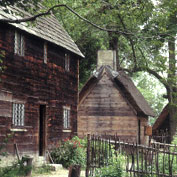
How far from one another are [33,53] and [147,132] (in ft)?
47.4

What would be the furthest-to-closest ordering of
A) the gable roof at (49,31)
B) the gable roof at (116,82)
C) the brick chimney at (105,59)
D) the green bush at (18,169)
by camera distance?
1. the brick chimney at (105,59)
2. the gable roof at (116,82)
3. the gable roof at (49,31)
4. the green bush at (18,169)

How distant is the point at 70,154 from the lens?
65.7ft

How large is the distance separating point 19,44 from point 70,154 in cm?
601

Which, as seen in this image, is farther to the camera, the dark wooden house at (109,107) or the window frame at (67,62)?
the dark wooden house at (109,107)

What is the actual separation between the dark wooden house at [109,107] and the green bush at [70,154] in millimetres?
7430

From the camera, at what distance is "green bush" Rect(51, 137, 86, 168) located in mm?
19719

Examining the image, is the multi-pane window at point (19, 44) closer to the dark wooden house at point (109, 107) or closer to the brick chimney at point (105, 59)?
the dark wooden house at point (109, 107)

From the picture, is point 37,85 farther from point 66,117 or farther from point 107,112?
point 107,112

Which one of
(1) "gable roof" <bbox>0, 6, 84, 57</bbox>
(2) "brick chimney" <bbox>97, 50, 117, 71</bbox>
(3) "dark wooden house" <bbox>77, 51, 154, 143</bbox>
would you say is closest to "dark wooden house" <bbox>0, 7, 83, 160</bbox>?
(1) "gable roof" <bbox>0, 6, 84, 57</bbox>

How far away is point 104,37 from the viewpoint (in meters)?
32.4

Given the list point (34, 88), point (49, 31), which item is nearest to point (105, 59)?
point (49, 31)

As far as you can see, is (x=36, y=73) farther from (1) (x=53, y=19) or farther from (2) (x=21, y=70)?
(1) (x=53, y=19)

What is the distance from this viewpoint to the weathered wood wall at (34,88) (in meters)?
16.7

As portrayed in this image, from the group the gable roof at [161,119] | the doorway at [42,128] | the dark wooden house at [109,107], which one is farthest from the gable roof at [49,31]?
the gable roof at [161,119]
